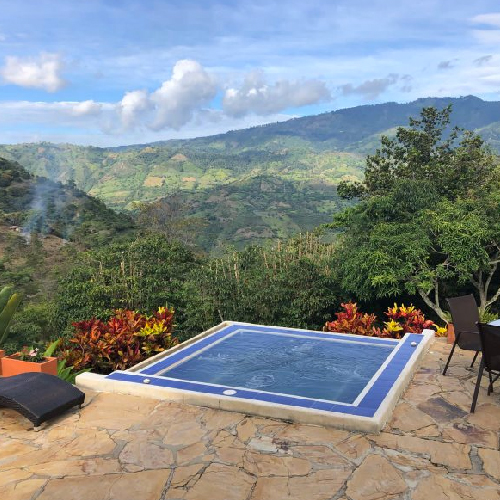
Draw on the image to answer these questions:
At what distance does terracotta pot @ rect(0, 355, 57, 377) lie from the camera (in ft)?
16.3

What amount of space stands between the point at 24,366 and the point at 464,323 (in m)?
4.69

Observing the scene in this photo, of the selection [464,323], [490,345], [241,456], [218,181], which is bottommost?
[241,456]

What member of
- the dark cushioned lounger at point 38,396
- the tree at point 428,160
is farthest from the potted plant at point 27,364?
the tree at point 428,160

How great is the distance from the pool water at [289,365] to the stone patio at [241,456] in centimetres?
96

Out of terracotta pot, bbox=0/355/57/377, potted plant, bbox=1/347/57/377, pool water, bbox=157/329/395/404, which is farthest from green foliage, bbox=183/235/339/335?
terracotta pot, bbox=0/355/57/377

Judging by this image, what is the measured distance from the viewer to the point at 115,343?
6.36 meters

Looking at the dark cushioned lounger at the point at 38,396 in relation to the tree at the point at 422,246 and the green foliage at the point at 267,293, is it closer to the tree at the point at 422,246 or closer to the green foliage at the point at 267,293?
the green foliage at the point at 267,293

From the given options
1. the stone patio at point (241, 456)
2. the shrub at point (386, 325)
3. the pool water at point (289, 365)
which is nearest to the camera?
the stone patio at point (241, 456)

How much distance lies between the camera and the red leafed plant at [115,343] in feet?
20.4

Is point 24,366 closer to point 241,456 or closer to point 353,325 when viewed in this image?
point 241,456

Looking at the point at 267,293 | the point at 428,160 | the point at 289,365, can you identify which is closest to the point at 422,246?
the point at 267,293

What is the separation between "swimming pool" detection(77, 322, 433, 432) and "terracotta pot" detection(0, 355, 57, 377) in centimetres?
33

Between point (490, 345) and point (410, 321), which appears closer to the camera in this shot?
point (490, 345)

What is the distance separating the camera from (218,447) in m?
3.79
